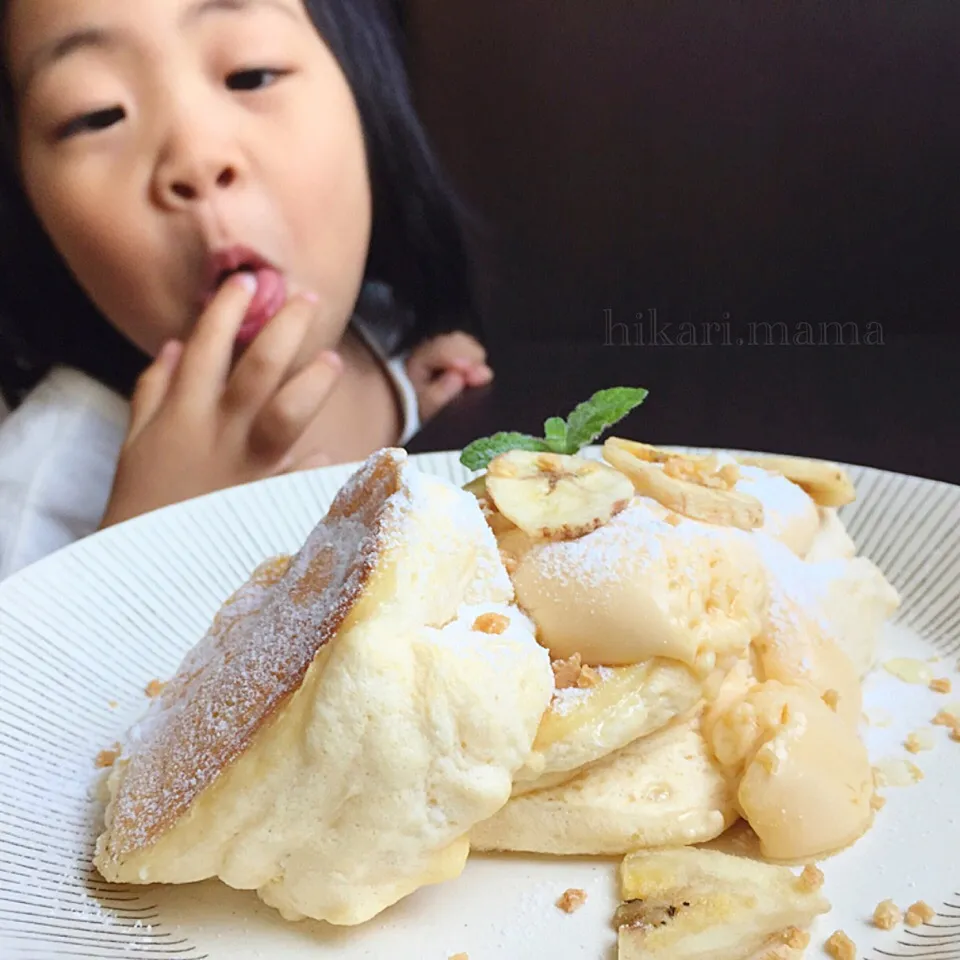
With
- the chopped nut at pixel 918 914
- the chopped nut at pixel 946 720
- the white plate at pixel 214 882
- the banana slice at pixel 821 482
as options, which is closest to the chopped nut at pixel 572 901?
the white plate at pixel 214 882

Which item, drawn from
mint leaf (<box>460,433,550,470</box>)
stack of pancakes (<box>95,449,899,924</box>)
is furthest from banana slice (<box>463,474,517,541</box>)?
mint leaf (<box>460,433,550,470</box>)

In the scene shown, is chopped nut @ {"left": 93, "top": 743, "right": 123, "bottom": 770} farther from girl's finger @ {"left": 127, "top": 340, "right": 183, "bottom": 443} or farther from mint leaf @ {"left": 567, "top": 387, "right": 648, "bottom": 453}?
girl's finger @ {"left": 127, "top": 340, "right": 183, "bottom": 443}

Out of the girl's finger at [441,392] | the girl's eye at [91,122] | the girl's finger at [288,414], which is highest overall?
the girl's eye at [91,122]

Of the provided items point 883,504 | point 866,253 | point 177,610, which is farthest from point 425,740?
point 866,253

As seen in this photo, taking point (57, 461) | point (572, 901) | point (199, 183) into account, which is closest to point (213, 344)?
point (199, 183)

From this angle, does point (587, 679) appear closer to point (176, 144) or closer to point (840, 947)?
point (840, 947)

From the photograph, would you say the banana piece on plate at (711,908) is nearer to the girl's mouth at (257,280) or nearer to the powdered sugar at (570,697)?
the powdered sugar at (570,697)

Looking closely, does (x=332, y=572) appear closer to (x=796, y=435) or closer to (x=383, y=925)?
(x=383, y=925)
